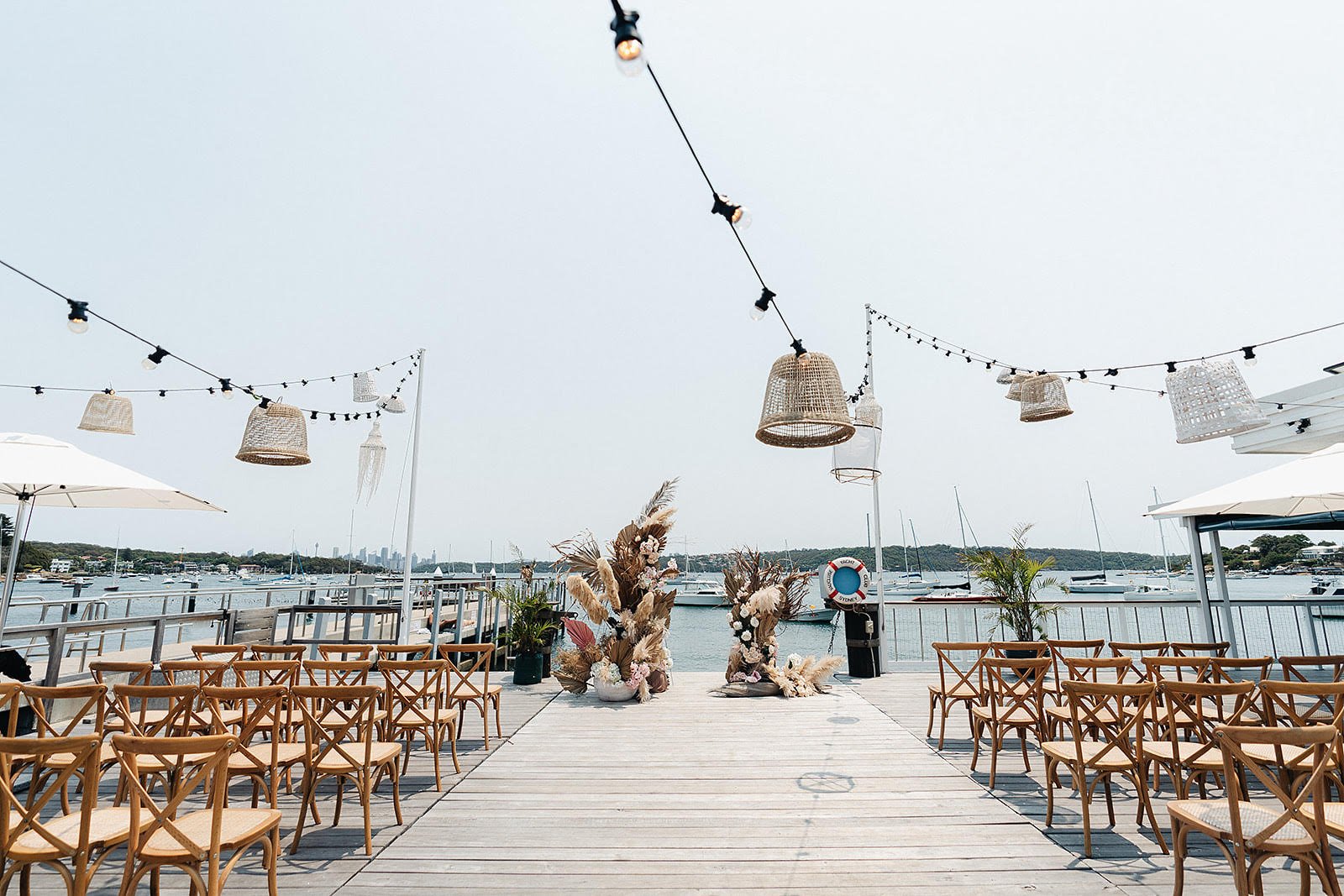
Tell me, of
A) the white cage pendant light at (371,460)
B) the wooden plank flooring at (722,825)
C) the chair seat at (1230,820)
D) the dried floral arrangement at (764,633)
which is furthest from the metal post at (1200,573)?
the white cage pendant light at (371,460)

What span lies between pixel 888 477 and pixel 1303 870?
20.2 ft

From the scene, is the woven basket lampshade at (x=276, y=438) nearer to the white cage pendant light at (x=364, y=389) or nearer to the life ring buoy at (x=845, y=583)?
the white cage pendant light at (x=364, y=389)

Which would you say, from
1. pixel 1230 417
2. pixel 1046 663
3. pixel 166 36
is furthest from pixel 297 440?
pixel 1230 417

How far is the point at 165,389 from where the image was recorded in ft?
23.3

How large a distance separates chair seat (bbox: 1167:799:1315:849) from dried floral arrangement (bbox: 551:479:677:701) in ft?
16.4

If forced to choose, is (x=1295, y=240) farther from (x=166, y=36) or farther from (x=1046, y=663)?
(x=166, y=36)

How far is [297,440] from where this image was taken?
6.15 m

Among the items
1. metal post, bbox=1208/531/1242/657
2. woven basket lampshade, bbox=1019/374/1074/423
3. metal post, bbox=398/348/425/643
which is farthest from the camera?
metal post, bbox=398/348/425/643

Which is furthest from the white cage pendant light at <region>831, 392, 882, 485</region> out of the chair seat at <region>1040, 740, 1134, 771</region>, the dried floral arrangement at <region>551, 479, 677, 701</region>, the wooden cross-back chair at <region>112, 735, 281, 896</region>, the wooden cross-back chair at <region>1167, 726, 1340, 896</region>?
the wooden cross-back chair at <region>112, 735, 281, 896</region>

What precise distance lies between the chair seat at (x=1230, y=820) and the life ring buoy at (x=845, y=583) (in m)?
5.52

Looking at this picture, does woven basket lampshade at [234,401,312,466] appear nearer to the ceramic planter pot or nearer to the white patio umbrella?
the white patio umbrella

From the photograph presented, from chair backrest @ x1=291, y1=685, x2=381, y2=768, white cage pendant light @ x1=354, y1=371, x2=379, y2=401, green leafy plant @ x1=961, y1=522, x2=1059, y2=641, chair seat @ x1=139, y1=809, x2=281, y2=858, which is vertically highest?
white cage pendant light @ x1=354, y1=371, x2=379, y2=401

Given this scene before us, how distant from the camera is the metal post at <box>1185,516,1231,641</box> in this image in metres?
8.55

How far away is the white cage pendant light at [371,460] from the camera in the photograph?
9.75 metres
